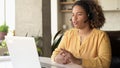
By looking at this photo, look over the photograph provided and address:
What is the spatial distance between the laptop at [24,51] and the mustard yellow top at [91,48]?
55cm

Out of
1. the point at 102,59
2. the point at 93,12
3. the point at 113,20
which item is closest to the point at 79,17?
the point at 93,12

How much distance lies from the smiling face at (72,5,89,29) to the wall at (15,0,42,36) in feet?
7.01

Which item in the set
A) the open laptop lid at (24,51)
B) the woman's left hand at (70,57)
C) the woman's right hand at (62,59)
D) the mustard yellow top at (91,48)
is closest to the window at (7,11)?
the mustard yellow top at (91,48)

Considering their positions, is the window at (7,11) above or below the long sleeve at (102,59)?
above

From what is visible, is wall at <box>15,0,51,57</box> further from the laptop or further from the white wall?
the laptop

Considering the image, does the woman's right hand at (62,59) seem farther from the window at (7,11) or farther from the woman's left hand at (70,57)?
the window at (7,11)

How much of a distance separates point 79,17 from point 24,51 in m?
0.73

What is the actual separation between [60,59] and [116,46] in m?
0.52

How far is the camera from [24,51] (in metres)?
0.90

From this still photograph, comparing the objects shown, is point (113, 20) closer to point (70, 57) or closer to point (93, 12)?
point (93, 12)

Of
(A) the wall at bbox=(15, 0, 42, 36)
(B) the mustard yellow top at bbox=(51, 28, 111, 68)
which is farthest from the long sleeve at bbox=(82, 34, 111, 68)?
(A) the wall at bbox=(15, 0, 42, 36)

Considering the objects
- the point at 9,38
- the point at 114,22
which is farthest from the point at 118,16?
the point at 9,38

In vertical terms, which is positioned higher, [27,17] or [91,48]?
[27,17]

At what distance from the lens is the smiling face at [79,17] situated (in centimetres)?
155
